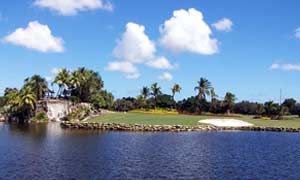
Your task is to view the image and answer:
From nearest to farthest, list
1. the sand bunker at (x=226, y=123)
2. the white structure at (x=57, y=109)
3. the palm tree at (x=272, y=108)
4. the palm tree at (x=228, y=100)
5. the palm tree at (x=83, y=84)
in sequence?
the sand bunker at (x=226, y=123)
the white structure at (x=57, y=109)
the palm tree at (x=83, y=84)
the palm tree at (x=272, y=108)
the palm tree at (x=228, y=100)

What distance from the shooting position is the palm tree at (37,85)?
5148 inches

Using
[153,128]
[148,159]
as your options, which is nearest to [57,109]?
[153,128]

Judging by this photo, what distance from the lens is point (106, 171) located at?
128ft

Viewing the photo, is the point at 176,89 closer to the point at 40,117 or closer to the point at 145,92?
the point at 145,92

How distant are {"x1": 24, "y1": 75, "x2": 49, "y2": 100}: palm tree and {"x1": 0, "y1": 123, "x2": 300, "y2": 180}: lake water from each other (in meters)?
67.4

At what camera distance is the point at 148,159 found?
153 ft

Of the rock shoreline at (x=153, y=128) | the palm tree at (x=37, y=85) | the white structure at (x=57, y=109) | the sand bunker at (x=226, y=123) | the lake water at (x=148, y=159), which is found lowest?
the lake water at (x=148, y=159)

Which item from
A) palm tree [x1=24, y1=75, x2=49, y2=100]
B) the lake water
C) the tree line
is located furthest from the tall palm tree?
the lake water

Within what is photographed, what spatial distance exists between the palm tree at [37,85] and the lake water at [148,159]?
67403mm

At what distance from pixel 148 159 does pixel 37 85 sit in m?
91.3

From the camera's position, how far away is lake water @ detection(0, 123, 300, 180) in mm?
37969

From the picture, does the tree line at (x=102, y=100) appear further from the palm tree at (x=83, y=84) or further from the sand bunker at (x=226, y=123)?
the sand bunker at (x=226, y=123)

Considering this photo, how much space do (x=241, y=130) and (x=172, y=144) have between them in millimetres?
34500

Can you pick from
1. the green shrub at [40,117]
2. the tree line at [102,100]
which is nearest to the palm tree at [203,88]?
the tree line at [102,100]
